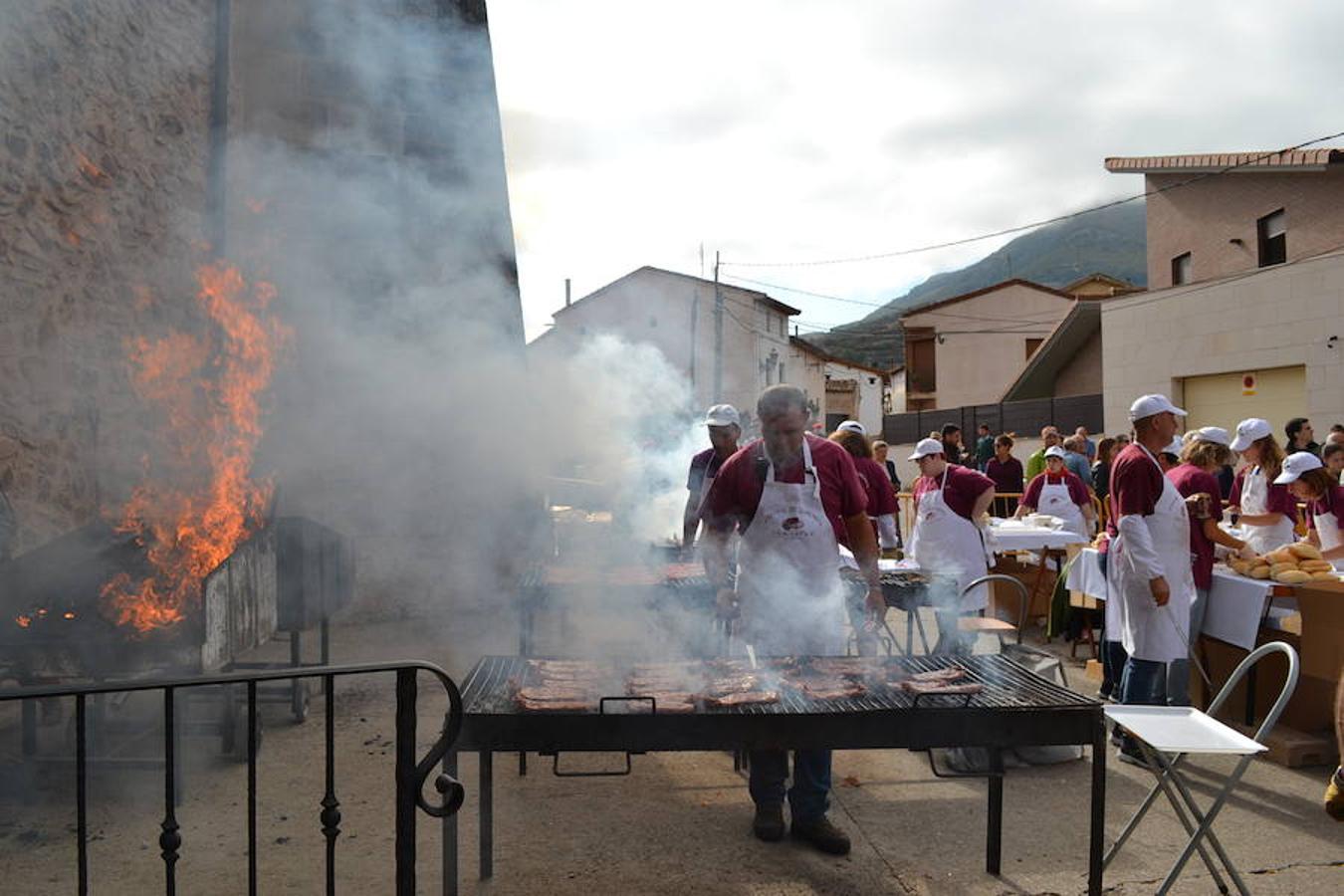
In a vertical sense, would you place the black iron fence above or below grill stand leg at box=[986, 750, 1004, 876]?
above

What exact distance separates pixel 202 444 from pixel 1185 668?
7.21 m

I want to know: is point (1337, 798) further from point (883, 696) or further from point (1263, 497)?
point (1263, 497)

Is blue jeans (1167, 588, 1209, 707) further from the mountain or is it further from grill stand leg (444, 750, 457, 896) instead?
the mountain

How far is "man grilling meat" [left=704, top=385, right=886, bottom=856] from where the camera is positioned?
168 inches

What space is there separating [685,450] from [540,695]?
32.3 ft

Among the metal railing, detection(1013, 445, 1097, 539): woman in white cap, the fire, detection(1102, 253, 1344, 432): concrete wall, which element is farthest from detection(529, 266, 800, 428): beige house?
the metal railing

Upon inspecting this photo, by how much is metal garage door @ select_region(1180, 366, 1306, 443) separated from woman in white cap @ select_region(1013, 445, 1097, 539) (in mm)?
7717

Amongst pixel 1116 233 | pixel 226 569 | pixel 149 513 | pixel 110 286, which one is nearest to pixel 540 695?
pixel 226 569

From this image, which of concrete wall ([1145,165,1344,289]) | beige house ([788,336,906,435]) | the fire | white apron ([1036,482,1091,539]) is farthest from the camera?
beige house ([788,336,906,435])

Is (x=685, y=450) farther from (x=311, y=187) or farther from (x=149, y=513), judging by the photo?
(x=149, y=513)

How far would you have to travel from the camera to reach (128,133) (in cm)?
645

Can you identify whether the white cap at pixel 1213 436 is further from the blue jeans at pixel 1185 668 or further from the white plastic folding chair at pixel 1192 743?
the white plastic folding chair at pixel 1192 743

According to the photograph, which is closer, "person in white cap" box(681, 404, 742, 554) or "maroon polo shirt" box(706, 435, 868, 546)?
"maroon polo shirt" box(706, 435, 868, 546)

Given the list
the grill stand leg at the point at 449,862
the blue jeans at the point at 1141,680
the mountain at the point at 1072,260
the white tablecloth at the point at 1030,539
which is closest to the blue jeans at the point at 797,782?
the grill stand leg at the point at 449,862
